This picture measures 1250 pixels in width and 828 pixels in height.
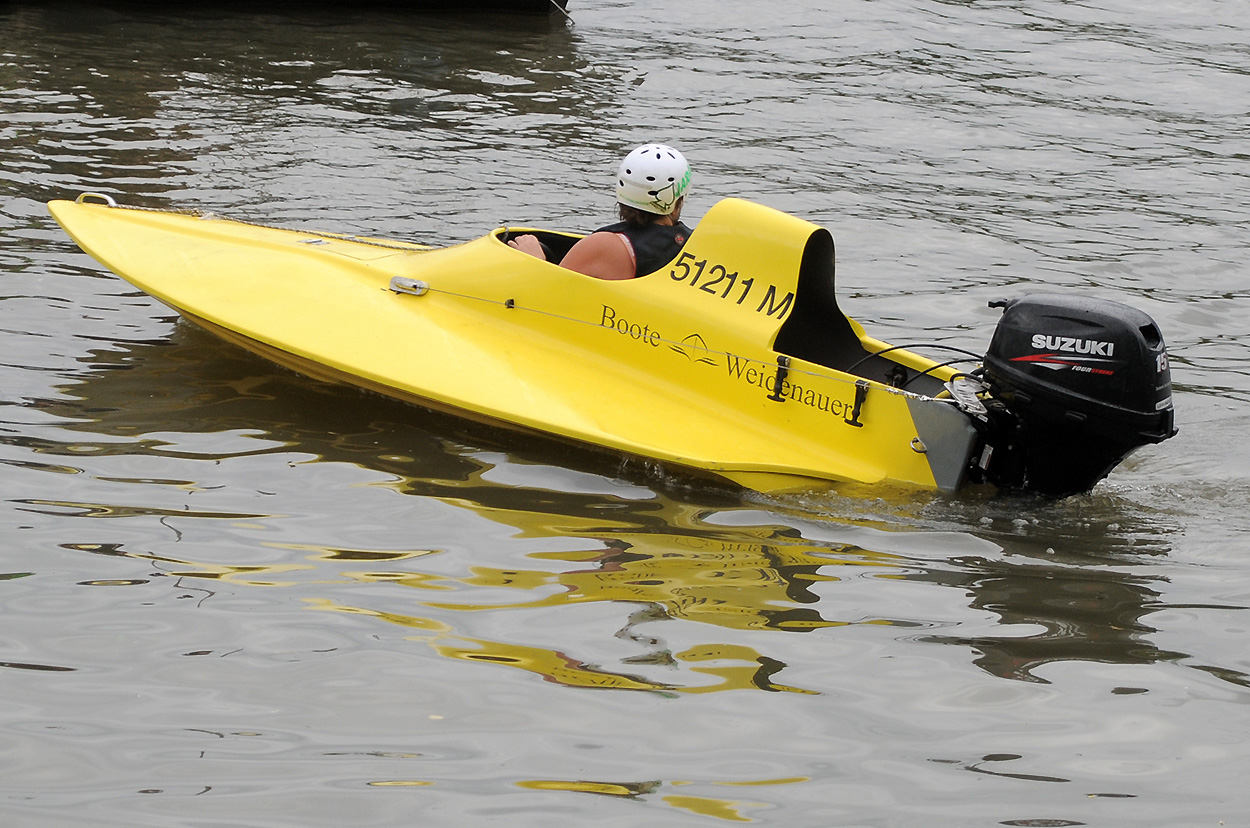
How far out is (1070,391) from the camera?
4676 millimetres

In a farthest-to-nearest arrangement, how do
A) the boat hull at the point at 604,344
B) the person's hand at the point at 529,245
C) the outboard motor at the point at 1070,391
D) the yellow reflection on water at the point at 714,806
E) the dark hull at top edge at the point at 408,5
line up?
the dark hull at top edge at the point at 408,5, the person's hand at the point at 529,245, the boat hull at the point at 604,344, the outboard motor at the point at 1070,391, the yellow reflection on water at the point at 714,806

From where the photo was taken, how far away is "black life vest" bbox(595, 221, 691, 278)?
19.1ft

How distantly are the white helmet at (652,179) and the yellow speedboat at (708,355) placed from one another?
1.06 feet

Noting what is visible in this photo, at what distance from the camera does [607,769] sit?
10.6 feet

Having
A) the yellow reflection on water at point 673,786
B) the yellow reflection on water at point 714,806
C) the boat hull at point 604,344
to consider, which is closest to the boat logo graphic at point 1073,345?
the boat hull at point 604,344

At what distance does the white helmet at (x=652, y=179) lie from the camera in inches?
226

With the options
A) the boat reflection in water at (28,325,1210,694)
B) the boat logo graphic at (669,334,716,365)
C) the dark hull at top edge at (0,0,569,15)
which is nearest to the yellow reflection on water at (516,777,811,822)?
the boat reflection in water at (28,325,1210,694)

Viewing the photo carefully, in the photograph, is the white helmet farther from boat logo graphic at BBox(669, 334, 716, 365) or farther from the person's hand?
boat logo graphic at BBox(669, 334, 716, 365)

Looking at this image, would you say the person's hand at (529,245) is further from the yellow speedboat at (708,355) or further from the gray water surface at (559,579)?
the gray water surface at (559,579)

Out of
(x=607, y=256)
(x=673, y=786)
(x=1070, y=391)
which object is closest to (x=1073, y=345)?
(x=1070, y=391)

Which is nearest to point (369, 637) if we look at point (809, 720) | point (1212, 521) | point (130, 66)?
point (809, 720)

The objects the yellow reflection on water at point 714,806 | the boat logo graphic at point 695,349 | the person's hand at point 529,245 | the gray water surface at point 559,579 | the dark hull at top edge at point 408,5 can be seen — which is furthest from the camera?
the dark hull at top edge at point 408,5

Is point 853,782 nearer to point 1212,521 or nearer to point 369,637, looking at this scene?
point 369,637

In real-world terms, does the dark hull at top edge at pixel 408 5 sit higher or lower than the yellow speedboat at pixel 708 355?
higher
